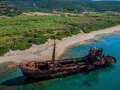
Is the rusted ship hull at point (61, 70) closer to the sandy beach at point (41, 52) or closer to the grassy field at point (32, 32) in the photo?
the sandy beach at point (41, 52)

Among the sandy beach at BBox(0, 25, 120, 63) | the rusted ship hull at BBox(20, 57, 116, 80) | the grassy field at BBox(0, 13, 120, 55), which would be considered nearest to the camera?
the rusted ship hull at BBox(20, 57, 116, 80)

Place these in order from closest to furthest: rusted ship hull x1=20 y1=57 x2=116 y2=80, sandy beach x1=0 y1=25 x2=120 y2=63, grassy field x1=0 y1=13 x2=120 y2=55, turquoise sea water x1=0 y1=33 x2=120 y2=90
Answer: turquoise sea water x1=0 y1=33 x2=120 y2=90 → rusted ship hull x1=20 y1=57 x2=116 y2=80 → sandy beach x1=0 y1=25 x2=120 y2=63 → grassy field x1=0 y1=13 x2=120 y2=55

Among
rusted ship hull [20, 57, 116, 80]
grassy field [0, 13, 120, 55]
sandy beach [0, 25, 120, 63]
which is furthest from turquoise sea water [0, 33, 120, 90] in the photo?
grassy field [0, 13, 120, 55]

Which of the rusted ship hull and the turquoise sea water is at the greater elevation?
the rusted ship hull

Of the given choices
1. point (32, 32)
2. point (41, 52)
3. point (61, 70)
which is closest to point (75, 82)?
point (61, 70)

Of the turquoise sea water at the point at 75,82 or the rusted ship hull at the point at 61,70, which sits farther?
the rusted ship hull at the point at 61,70

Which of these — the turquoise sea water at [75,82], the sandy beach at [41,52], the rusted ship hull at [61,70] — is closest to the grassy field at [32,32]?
the sandy beach at [41,52]

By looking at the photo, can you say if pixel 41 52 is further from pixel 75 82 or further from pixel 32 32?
pixel 32 32

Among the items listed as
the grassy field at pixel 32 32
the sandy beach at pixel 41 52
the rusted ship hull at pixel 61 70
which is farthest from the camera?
the grassy field at pixel 32 32

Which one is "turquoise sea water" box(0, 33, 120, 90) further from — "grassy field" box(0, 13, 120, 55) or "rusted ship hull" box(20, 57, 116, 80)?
"grassy field" box(0, 13, 120, 55)

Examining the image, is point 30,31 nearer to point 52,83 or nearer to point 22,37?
point 22,37

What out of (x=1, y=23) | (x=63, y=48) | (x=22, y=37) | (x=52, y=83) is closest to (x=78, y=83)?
(x=52, y=83)
